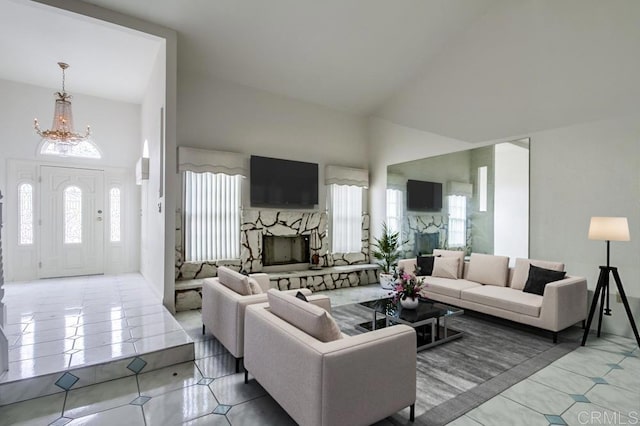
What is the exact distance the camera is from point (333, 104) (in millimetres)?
6844

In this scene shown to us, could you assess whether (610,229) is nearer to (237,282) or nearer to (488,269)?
(488,269)

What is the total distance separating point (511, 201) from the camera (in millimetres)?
4953

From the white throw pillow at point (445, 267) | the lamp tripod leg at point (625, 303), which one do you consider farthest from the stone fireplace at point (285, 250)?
the lamp tripod leg at point (625, 303)

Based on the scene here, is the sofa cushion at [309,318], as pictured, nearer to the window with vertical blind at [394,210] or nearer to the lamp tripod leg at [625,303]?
the lamp tripod leg at [625,303]

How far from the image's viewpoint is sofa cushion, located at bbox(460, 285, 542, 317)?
3.81 metres

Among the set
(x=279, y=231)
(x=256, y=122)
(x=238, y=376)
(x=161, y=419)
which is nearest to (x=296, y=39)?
(x=256, y=122)

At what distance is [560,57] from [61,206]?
8.48 metres

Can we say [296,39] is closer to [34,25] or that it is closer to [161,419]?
[34,25]

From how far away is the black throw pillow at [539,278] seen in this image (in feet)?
13.1

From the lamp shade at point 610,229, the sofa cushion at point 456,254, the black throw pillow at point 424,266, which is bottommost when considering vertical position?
the black throw pillow at point 424,266

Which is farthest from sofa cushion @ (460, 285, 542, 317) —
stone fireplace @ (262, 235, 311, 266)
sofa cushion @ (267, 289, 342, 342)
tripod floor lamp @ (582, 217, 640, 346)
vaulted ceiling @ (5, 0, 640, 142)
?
stone fireplace @ (262, 235, 311, 266)

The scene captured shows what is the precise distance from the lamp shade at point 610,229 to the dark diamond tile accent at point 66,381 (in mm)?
5189

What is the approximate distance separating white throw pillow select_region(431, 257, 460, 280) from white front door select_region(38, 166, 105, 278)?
6405 mm

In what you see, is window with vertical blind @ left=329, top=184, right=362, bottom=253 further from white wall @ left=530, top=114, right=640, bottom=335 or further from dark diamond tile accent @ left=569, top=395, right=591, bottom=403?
dark diamond tile accent @ left=569, top=395, right=591, bottom=403
